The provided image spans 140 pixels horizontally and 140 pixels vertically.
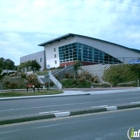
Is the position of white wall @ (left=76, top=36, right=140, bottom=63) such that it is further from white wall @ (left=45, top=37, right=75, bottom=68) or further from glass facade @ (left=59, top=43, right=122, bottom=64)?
white wall @ (left=45, top=37, right=75, bottom=68)

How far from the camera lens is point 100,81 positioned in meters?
41.8

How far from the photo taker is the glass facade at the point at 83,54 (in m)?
59.0

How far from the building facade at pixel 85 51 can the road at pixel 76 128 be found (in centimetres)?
4902

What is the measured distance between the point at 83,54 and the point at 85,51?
1150 millimetres

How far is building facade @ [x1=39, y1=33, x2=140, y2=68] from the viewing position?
196ft

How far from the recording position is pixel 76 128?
23.4ft

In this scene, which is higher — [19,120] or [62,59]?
[62,59]

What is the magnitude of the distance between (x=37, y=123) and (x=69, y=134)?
6.17 feet

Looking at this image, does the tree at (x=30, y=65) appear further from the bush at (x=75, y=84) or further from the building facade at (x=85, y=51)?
the bush at (x=75, y=84)

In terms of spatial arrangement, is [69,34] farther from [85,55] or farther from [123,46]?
[123,46]

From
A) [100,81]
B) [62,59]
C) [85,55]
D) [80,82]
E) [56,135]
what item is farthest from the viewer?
[62,59]

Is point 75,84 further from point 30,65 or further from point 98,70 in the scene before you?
point 30,65

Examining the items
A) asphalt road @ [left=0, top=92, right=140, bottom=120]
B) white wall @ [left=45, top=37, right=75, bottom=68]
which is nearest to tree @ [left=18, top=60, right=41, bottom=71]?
white wall @ [left=45, top=37, right=75, bottom=68]

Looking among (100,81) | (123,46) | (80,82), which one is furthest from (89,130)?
(123,46)
